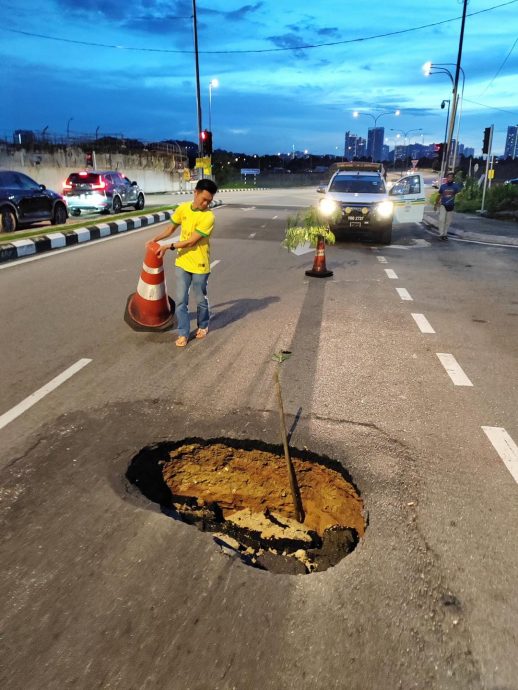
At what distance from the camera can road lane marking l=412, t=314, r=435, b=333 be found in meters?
6.46

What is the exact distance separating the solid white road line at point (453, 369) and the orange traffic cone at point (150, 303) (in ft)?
10.2

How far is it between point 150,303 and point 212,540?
3873mm

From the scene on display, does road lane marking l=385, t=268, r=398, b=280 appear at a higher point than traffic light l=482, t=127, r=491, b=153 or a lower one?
lower

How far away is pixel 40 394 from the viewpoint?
4375 mm

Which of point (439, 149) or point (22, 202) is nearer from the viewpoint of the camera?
point (22, 202)

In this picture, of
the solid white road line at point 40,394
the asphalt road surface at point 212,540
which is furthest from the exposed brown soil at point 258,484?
the solid white road line at point 40,394

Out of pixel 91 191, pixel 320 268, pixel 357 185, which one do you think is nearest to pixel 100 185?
pixel 91 191

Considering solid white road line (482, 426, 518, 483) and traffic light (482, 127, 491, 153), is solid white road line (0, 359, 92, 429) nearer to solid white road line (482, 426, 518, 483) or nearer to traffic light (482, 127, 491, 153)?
solid white road line (482, 426, 518, 483)

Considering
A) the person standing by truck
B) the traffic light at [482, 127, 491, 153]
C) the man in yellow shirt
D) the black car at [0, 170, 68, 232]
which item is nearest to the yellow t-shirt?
the man in yellow shirt

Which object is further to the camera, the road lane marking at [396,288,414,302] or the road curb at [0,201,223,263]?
the road curb at [0,201,223,263]

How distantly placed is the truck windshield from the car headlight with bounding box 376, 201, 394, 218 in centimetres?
95

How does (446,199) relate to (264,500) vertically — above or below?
above

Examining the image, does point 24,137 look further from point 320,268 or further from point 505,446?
point 505,446

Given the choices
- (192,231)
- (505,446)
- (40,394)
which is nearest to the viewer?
(505,446)
